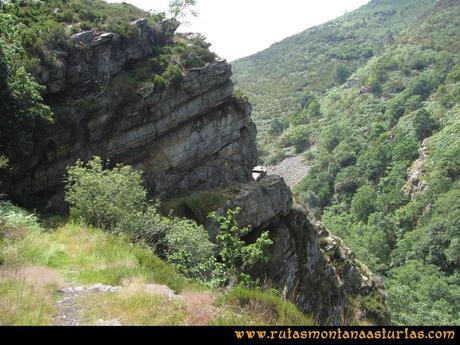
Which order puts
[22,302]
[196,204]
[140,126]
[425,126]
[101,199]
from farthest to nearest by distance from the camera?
[425,126] → [140,126] → [196,204] → [101,199] → [22,302]

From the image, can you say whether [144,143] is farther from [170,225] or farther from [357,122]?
[357,122]

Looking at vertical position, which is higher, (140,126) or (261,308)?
(140,126)

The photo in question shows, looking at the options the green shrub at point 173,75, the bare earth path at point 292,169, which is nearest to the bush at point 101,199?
the green shrub at point 173,75

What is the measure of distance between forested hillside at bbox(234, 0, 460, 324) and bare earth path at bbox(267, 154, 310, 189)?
15.1 ft

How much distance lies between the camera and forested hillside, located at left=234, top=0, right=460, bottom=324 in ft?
231

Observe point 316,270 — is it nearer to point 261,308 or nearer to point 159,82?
point 159,82

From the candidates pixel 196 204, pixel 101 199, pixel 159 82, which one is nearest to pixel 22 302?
pixel 101 199

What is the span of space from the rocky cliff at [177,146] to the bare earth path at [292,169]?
106 metres

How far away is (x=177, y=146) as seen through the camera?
34.9 meters

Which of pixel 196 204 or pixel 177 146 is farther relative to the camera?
pixel 177 146

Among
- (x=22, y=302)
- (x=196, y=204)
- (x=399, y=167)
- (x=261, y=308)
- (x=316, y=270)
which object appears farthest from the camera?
(x=399, y=167)

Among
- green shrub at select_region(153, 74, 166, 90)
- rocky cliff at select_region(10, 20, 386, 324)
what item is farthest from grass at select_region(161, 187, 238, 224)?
green shrub at select_region(153, 74, 166, 90)

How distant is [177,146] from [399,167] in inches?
3412

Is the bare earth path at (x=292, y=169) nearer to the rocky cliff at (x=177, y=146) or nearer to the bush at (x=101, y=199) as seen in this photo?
the rocky cliff at (x=177, y=146)
